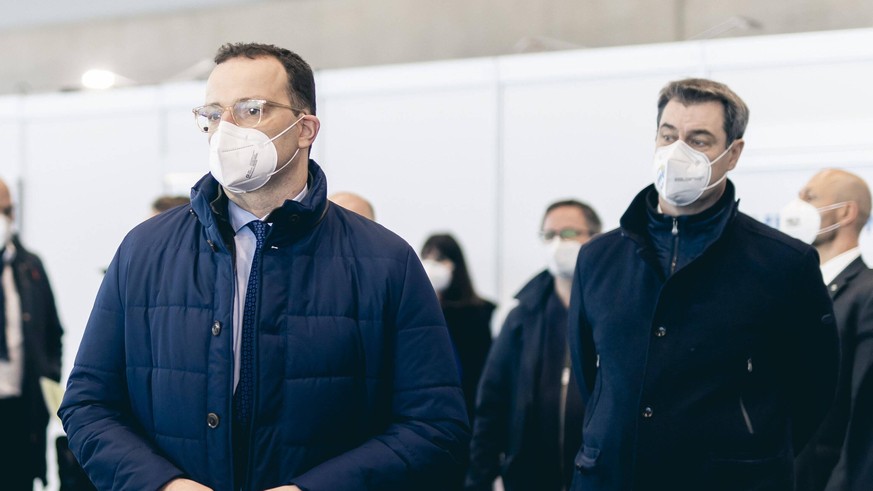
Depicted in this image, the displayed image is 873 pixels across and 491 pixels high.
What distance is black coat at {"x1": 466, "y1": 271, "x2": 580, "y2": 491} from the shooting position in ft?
13.9

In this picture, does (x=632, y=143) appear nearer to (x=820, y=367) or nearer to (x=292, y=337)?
(x=820, y=367)

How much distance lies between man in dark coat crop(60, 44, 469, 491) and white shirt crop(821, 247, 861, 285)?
2.02m

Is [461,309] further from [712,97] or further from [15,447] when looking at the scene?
[712,97]

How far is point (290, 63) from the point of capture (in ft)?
7.75

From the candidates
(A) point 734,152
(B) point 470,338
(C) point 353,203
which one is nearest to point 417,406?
(A) point 734,152

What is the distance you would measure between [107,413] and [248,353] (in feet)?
1.00

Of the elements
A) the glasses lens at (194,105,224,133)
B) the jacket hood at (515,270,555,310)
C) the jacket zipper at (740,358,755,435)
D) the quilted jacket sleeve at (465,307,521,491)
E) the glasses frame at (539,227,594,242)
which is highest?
the glasses lens at (194,105,224,133)

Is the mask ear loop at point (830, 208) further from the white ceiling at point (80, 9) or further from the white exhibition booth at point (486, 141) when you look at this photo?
the white ceiling at point (80, 9)

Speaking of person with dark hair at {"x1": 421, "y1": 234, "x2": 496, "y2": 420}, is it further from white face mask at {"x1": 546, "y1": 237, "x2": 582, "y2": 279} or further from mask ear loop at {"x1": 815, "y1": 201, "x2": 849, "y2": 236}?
mask ear loop at {"x1": 815, "y1": 201, "x2": 849, "y2": 236}

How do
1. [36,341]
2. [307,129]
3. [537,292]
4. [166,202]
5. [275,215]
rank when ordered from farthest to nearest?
1. [36,341]
2. [166,202]
3. [537,292]
4. [307,129]
5. [275,215]

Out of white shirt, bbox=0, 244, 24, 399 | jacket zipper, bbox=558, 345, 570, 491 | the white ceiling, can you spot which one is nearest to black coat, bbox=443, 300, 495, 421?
jacket zipper, bbox=558, 345, 570, 491

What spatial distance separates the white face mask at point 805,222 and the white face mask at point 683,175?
1227mm

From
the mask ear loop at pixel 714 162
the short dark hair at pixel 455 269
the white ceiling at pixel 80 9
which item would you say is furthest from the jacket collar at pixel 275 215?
the white ceiling at pixel 80 9

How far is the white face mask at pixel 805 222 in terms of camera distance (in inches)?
161
